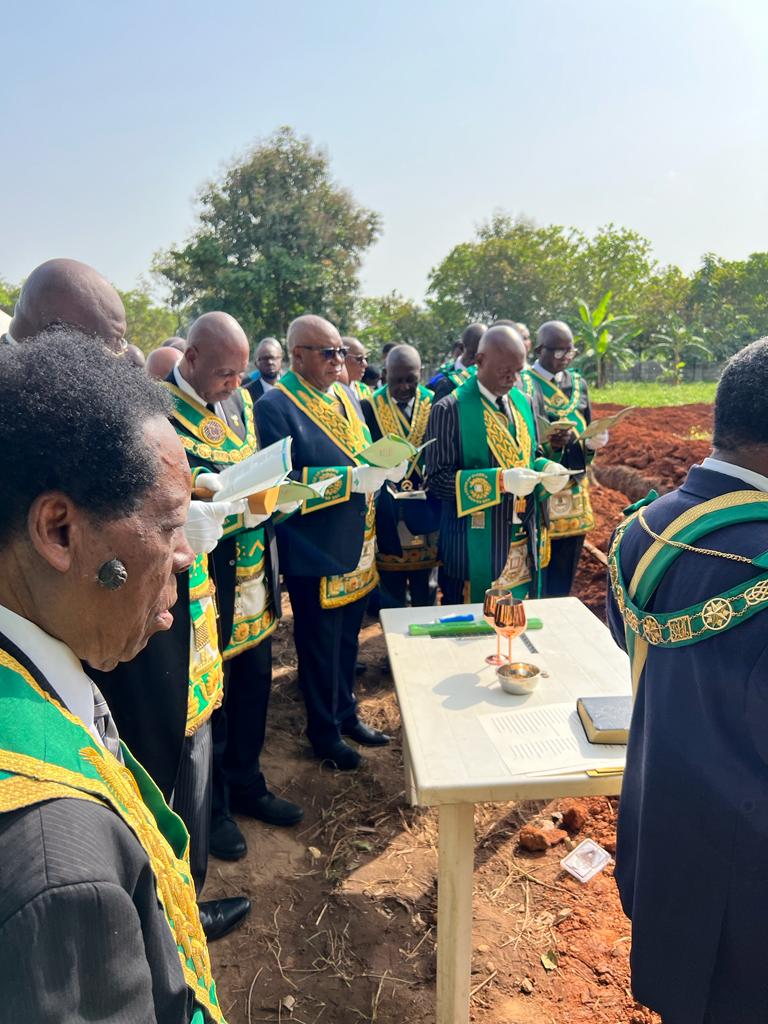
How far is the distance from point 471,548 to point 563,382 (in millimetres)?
1921

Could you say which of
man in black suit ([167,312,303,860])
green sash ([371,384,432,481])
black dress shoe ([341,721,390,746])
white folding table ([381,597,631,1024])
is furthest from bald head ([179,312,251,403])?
green sash ([371,384,432,481])

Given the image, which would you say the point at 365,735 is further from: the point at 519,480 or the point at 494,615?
the point at 494,615

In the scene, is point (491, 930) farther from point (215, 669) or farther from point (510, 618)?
point (215, 669)

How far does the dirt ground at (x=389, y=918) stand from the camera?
233cm

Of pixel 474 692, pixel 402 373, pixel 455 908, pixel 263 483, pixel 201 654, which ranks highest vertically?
pixel 402 373

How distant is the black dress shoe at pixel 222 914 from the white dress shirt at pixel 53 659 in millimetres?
1988

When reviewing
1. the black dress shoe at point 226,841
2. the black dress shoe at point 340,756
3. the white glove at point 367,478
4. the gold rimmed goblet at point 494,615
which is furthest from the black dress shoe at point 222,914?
the white glove at point 367,478

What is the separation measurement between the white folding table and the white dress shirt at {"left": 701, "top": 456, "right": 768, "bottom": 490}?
0.88 meters

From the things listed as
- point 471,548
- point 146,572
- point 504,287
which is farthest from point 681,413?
point 504,287

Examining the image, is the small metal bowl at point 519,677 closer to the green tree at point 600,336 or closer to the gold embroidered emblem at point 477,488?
the gold embroidered emblem at point 477,488

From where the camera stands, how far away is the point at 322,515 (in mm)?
3557

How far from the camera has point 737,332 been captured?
122ft

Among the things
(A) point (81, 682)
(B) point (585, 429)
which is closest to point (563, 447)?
(B) point (585, 429)

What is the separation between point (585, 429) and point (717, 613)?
304 centimetres
